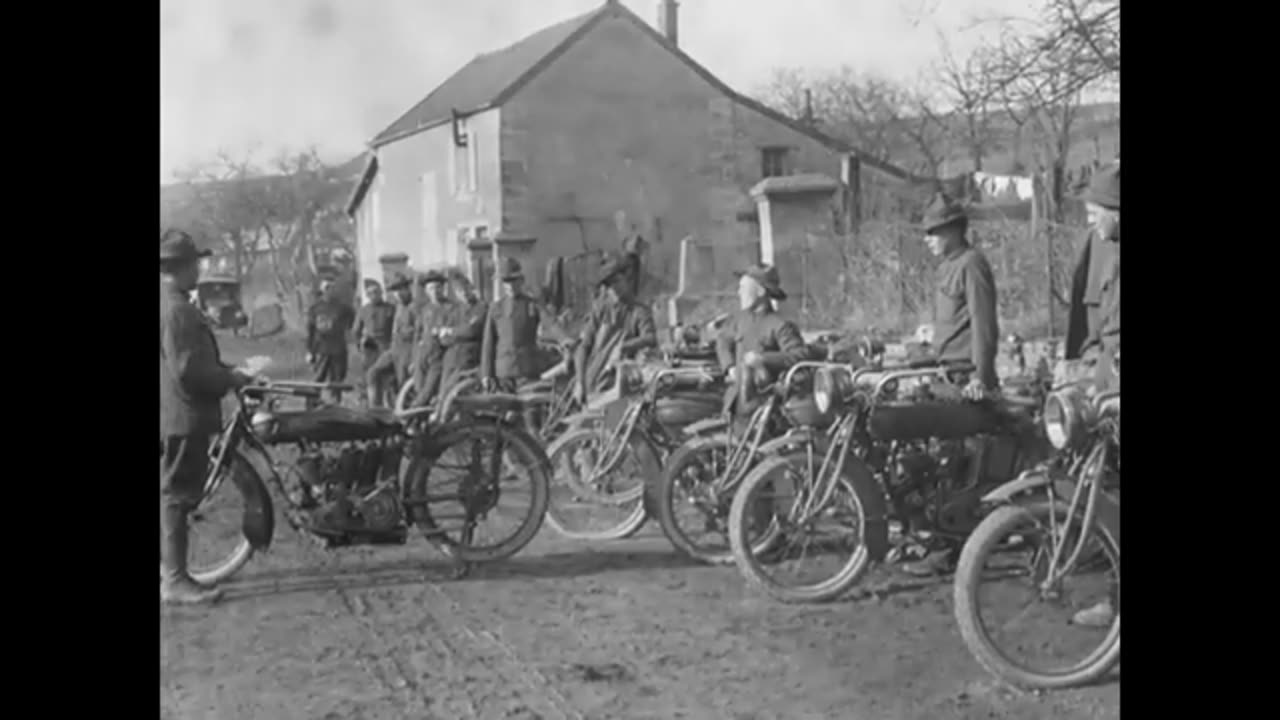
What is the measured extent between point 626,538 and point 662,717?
2004mm

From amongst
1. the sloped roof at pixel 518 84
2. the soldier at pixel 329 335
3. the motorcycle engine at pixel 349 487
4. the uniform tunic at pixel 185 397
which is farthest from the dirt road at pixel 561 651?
the sloped roof at pixel 518 84

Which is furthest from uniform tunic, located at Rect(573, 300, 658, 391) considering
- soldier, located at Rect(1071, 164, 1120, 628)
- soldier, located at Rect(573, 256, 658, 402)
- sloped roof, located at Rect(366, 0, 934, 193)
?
soldier, located at Rect(1071, 164, 1120, 628)

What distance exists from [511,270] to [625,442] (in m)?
0.90

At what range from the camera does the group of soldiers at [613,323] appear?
16.4ft

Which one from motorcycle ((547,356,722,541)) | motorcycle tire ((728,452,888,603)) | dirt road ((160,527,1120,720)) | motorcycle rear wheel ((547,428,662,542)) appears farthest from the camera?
motorcycle rear wheel ((547,428,662,542))

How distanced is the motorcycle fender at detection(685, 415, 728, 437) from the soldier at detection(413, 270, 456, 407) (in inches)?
45.0

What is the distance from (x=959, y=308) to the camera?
518cm

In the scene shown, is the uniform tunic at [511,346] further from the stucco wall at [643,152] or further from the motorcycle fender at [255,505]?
the motorcycle fender at [255,505]

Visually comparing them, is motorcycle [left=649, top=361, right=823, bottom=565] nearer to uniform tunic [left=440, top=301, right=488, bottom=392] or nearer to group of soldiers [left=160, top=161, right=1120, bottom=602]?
group of soldiers [left=160, top=161, right=1120, bottom=602]

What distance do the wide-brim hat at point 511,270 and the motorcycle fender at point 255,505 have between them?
53.3 inches

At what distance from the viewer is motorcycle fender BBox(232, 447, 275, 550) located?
17.3 ft
